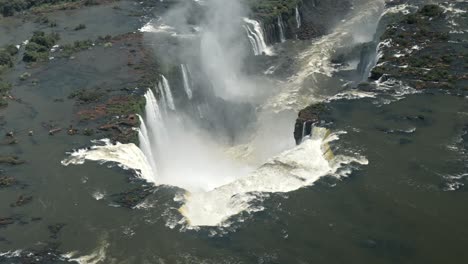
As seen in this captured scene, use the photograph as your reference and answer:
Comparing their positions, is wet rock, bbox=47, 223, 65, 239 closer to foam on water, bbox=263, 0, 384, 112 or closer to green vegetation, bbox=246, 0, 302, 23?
foam on water, bbox=263, 0, 384, 112

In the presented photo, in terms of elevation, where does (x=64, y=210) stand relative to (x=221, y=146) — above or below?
above

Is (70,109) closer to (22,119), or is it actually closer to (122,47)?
(22,119)

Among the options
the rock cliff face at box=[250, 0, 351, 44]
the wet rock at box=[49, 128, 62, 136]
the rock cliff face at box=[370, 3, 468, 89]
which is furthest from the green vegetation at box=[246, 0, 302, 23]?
the wet rock at box=[49, 128, 62, 136]

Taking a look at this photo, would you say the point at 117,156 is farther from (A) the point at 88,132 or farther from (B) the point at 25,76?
(B) the point at 25,76

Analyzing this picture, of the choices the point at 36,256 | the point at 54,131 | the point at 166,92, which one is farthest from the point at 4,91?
the point at 36,256

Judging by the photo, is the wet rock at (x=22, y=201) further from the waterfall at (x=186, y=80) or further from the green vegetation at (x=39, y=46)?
the green vegetation at (x=39, y=46)

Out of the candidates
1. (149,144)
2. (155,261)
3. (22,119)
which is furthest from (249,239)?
(22,119)
